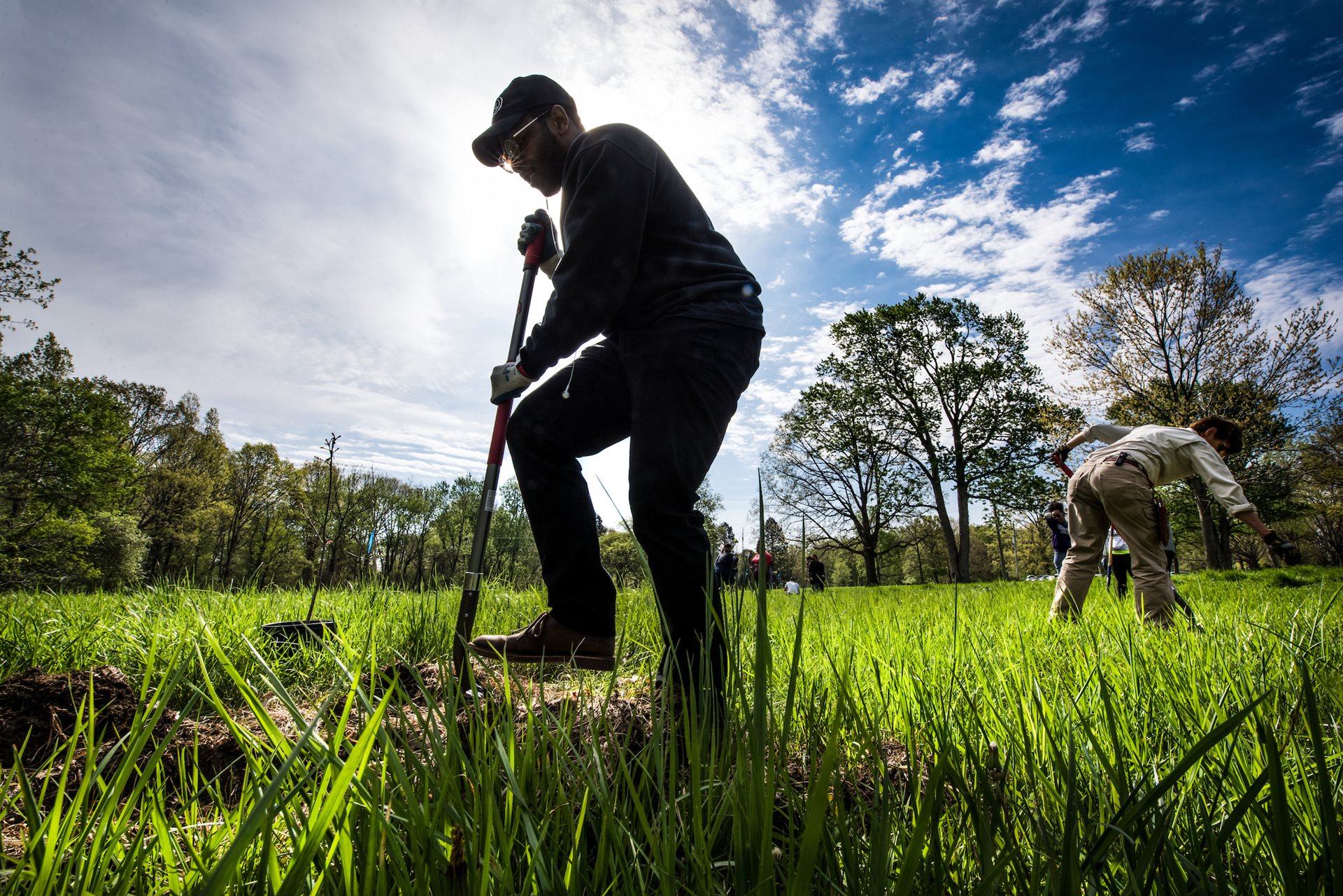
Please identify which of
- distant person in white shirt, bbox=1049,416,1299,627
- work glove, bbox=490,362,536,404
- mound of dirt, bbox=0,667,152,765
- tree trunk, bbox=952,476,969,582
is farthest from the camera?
tree trunk, bbox=952,476,969,582

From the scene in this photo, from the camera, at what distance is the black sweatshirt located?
194 centimetres

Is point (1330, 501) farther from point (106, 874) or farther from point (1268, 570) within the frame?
point (106, 874)

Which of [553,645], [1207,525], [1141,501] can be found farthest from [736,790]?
[1207,525]

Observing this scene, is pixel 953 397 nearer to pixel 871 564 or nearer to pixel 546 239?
pixel 871 564

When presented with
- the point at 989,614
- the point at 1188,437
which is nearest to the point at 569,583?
the point at 989,614

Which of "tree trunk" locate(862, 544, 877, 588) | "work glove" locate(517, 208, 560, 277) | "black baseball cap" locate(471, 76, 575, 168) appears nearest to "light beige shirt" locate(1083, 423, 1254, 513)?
"work glove" locate(517, 208, 560, 277)

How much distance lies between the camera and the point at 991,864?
2.26 feet

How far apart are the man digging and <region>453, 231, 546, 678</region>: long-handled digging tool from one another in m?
0.27

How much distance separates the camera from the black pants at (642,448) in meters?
1.73

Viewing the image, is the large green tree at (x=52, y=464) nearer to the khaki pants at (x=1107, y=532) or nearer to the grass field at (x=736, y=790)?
the grass field at (x=736, y=790)

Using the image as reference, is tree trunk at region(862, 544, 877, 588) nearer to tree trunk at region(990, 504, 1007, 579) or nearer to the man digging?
tree trunk at region(990, 504, 1007, 579)

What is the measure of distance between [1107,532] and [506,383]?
15.9 ft

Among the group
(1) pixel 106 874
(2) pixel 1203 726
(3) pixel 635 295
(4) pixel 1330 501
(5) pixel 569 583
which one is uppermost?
(4) pixel 1330 501

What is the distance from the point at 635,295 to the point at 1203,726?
1.94 meters
